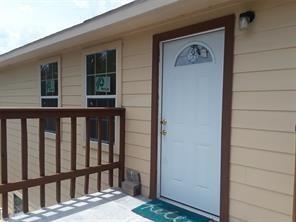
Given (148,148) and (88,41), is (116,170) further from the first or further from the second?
(88,41)

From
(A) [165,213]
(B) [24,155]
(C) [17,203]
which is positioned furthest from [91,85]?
(C) [17,203]

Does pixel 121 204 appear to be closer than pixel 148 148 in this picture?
Yes

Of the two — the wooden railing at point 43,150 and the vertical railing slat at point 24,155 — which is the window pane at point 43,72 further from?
the vertical railing slat at point 24,155

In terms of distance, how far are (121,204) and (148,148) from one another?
2.61ft

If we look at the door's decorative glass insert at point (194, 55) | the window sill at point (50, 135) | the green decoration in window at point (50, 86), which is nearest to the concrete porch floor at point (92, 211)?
the door's decorative glass insert at point (194, 55)

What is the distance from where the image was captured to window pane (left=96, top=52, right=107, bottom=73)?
173 inches

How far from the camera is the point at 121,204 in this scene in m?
3.26

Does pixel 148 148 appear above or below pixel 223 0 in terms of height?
below

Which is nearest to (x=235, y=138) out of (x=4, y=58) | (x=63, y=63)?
(x=63, y=63)

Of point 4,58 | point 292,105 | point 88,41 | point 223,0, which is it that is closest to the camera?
point 292,105

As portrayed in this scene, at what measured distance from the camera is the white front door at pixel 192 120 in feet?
9.38

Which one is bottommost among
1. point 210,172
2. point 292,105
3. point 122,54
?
point 210,172

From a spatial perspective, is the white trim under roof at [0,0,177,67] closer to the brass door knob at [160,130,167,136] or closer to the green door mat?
the brass door knob at [160,130,167,136]

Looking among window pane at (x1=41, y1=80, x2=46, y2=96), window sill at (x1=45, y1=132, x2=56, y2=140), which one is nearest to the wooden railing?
window sill at (x1=45, y1=132, x2=56, y2=140)
